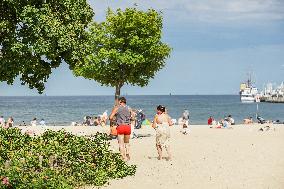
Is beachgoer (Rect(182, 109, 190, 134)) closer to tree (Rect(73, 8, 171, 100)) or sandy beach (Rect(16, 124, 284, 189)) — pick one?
tree (Rect(73, 8, 171, 100))

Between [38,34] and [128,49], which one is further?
[128,49]

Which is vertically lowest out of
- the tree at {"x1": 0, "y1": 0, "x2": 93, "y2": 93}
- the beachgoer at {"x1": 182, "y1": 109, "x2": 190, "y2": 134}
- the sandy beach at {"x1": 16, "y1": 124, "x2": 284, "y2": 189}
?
the sandy beach at {"x1": 16, "y1": 124, "x2": 284, "y2": 189}

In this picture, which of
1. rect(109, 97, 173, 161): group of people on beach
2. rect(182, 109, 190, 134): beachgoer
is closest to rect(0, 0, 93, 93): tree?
rect(109, 97, 173, 161): group of people on beach

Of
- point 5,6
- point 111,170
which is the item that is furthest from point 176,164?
point 5,6

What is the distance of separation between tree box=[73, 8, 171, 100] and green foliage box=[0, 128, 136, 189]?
15.9 meters

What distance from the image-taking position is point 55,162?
14.3m

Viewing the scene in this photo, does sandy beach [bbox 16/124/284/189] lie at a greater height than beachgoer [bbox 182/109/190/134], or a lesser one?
lesser

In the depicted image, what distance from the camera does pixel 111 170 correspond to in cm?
1550

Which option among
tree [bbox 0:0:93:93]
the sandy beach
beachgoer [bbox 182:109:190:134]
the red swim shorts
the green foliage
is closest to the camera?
the green foliage

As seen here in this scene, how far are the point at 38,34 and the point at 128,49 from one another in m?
12.4

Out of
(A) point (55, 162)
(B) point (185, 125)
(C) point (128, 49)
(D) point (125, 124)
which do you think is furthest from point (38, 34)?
(B) point (185, 125)

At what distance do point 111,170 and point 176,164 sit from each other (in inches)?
149

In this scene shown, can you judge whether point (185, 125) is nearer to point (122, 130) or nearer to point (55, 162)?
point (122, 130)

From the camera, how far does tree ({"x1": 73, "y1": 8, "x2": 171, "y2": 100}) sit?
33.3m
